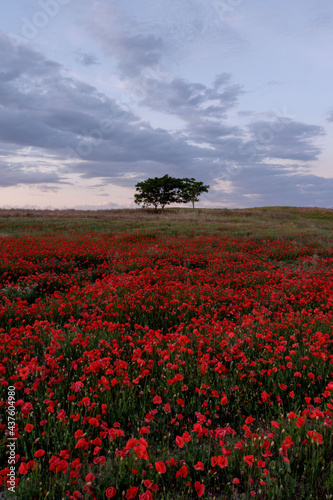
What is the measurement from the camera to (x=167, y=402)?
3.45m

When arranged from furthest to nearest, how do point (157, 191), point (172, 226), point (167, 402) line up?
point (157, 191)
point (172, 226)
point (167, 402)

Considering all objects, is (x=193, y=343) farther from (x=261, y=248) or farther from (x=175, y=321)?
(x=261, y=248)

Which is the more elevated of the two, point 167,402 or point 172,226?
point 172,226

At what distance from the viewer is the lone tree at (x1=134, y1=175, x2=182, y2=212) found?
221 feet

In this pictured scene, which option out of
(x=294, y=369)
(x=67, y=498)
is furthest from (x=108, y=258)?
(x=67, y=498)

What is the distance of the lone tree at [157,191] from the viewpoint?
221ft

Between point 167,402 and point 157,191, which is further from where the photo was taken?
point 157,191

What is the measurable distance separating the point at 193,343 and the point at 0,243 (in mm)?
→ 13581

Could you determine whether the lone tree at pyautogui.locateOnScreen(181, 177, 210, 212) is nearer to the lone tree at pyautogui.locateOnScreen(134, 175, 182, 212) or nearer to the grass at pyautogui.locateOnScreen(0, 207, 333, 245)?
the lone tree at pyautogui.locateOnScreen(134, 175, 182, 212)

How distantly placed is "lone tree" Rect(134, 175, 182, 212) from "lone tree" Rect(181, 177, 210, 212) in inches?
109

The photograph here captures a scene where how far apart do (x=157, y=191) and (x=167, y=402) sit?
6650 centimetres

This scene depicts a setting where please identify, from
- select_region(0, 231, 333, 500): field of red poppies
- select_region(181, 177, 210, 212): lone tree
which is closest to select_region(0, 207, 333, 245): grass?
select_region(0, 231, 333, 500): field of red poppies

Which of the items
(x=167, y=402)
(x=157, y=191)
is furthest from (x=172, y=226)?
(x=157, y=191)

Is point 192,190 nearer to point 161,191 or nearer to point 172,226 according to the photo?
point 161,191
